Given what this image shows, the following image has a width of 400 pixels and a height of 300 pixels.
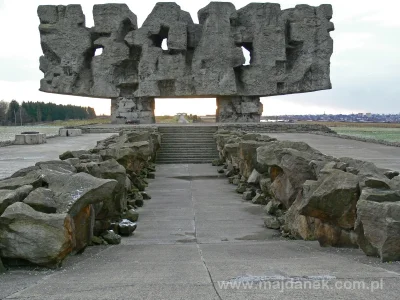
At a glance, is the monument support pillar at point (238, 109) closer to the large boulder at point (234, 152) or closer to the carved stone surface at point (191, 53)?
the carved stone surface at point (191, 53)

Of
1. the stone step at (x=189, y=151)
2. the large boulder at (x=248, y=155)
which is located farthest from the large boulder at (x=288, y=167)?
the stone step at (x=189, y=151)

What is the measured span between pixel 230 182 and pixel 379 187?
8.16 m

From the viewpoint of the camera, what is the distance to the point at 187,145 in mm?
20469

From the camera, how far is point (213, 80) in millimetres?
27547

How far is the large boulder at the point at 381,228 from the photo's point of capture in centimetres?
437

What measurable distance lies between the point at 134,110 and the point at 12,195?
80.3 feet

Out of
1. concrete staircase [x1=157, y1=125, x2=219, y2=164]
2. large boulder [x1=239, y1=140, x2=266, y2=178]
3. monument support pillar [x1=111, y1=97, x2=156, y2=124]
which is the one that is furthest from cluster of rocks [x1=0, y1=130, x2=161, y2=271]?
monument support pillar [x1=111, y1=97, x2=156, y2=124]

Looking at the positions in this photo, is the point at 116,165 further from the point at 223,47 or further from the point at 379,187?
the point at 223,47

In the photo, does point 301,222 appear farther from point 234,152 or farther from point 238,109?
point 238,109

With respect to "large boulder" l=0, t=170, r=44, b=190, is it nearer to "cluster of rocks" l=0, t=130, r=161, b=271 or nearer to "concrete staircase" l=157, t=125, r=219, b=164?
"cluster of rocks" l=0, t=130, r=161, b=271

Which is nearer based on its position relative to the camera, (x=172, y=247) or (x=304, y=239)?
(x=172, y=247)

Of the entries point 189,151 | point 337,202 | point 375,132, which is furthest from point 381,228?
point 375,132

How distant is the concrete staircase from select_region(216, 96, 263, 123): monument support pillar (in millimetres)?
6398

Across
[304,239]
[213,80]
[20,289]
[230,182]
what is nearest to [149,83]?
[213,80]
